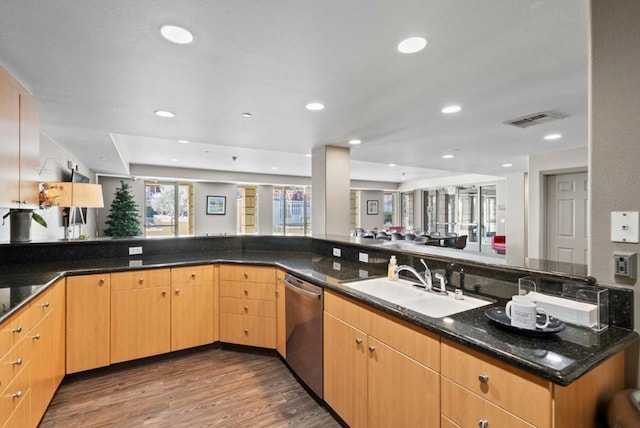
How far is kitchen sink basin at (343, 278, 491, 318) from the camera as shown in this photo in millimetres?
1743

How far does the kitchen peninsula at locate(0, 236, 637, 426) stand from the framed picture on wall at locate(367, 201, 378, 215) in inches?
329

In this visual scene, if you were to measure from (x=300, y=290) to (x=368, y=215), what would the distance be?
9633 millimetres

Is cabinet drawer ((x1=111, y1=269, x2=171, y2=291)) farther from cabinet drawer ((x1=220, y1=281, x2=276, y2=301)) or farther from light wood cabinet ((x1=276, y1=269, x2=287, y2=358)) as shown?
light wood cabinet ((x1=276, y1=269, x2=287, y2=358))

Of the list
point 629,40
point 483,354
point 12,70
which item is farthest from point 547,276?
point 12,70

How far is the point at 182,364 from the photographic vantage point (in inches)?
113

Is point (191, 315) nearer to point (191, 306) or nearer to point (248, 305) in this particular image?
point (191, 306)

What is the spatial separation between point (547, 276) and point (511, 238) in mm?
6744

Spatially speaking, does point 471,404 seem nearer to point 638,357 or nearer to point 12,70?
point 638,357

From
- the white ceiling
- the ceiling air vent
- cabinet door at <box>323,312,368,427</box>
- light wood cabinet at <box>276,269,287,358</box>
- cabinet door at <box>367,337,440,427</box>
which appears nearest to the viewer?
cabinet door at <box>367,337,440,427</box>

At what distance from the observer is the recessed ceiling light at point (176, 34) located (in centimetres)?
159

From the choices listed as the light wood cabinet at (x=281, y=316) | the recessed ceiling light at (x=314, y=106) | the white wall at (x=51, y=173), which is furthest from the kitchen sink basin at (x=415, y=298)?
the white wall at (x=51, y=173)

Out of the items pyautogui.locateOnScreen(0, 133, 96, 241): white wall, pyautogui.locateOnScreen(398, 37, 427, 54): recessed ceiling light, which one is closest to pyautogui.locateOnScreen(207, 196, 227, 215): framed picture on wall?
pyautogui.locateOnScreen(0, 133, 96, 241): white wall

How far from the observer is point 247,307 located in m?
3.04

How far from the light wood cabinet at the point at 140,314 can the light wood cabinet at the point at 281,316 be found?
100cm
